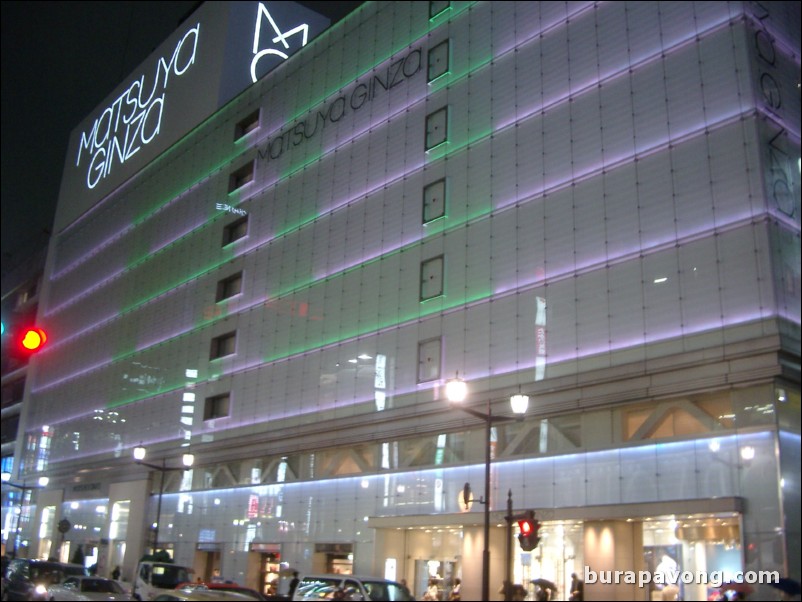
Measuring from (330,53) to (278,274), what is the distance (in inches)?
440

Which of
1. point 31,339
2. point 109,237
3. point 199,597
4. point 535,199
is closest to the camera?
point 31,339

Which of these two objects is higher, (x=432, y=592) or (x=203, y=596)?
(x=203, y=596)

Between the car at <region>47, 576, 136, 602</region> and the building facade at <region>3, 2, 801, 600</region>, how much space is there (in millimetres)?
10033

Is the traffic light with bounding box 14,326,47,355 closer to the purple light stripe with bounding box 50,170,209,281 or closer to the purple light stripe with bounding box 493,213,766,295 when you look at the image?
the purple light stripe with bounding box 493,213,766,295

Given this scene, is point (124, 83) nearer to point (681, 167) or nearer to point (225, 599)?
point (681, 167)

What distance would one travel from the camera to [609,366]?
2472 centimetres

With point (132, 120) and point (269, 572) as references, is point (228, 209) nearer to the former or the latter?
point (269, 572)

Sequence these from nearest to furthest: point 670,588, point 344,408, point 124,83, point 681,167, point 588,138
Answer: point 670,588 → point 681,167 → point 588,138 → point 344,408 → point 124,83

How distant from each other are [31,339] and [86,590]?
13174 millimetres

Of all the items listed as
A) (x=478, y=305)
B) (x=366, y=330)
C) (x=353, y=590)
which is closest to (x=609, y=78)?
(x=478, y=305)

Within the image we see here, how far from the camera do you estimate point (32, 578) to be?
25297 mm

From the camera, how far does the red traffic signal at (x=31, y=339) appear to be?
12055mm

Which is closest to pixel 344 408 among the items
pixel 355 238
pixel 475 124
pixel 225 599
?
pixel 355 238

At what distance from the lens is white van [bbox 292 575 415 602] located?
19.7 metres
